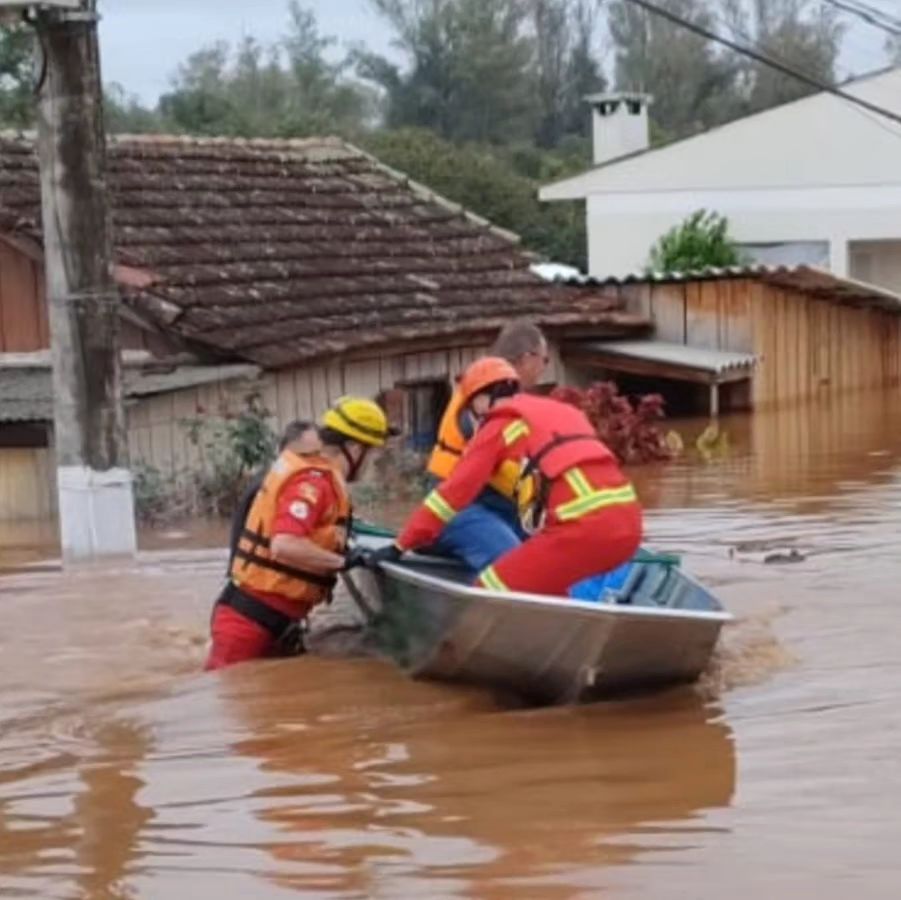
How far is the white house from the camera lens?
37.7 m

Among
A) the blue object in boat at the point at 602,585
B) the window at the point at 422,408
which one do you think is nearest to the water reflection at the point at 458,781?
the blue object in boat at the point at 602,585

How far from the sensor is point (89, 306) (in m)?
14.3

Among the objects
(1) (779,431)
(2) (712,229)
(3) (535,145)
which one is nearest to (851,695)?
(1) (779,431)

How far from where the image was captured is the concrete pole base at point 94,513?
14.6 metres

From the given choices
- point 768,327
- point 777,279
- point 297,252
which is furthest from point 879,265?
point 297,252

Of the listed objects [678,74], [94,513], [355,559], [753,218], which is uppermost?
[678,74]

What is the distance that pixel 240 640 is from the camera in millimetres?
10383

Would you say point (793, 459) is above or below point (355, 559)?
below

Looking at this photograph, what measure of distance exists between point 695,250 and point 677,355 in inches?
335

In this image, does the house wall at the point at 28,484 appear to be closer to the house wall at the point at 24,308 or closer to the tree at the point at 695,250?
the house wall at the point at 24,308

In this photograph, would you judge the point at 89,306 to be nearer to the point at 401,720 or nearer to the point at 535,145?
the point at 401,720

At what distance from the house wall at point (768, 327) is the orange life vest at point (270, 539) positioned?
59.8 feet

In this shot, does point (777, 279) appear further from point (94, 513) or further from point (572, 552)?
point (572, 552)

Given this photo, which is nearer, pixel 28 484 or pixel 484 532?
pixel 484 532
